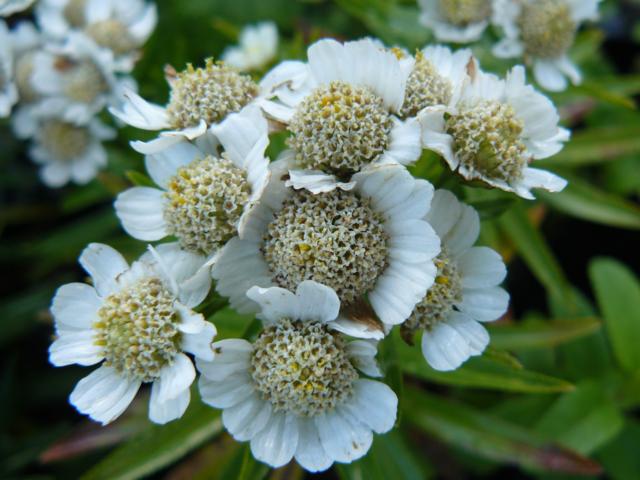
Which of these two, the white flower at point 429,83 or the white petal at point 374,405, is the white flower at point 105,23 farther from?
the white petal at point 374,405

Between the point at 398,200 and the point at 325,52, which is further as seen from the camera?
the point at 325,52

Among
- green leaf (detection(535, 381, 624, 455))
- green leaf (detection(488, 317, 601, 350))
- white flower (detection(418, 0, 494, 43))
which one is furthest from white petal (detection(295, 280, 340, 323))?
white flower (detection(418, 0, 494, 43))

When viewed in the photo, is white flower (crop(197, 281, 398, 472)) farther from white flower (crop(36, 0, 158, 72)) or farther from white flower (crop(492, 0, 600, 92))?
white flower (crop(36, 0, 158, 72))

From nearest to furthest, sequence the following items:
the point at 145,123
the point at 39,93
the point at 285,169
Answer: the point at 285,169, the point at 145,123, the point at 39,93

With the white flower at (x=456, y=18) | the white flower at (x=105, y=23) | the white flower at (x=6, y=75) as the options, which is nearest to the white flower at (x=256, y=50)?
the white flower at (x=105, y=23)

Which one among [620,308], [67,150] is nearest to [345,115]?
[620,308]

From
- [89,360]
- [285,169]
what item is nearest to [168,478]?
[89,360]

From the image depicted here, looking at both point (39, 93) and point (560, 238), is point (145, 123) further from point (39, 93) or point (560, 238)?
point (560, 238)
